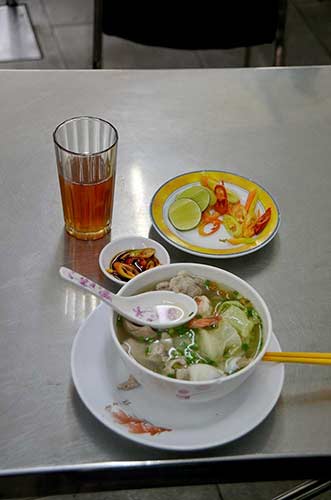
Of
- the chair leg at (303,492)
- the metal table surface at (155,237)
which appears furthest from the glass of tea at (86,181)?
the chair leg at (303,492)

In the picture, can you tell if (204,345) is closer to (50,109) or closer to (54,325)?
(54,325)

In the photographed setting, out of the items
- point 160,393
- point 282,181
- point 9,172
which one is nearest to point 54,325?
point 160,393

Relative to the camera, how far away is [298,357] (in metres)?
0.80

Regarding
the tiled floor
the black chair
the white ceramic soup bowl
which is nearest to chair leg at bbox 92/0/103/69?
the black chair

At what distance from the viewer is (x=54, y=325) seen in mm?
873

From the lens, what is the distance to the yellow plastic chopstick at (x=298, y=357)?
80 centimetres

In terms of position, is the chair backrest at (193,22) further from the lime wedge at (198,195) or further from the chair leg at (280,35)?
the lime wedge at (198,195)

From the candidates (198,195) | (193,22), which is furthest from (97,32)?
(198,195)

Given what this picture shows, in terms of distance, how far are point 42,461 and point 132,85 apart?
0.72 m

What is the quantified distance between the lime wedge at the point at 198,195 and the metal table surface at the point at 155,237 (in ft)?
0.19

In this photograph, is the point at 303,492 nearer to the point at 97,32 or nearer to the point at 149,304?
the point at 149,304

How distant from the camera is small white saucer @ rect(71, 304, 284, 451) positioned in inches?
29.3

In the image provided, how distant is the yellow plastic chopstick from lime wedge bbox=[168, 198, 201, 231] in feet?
0.84

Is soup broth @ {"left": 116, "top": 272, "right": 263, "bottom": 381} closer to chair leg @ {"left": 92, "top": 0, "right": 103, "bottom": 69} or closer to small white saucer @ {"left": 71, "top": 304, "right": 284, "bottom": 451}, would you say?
small white saucer @ {"left": 71, "top": 304, "right": 284, "bottom": 451}
